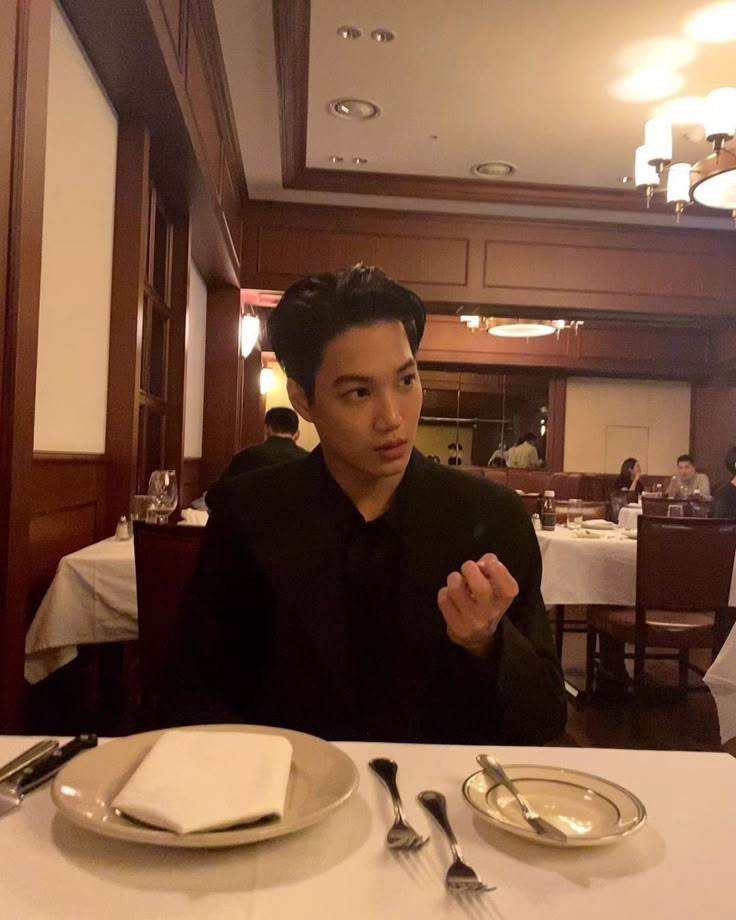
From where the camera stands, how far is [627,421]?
29.5 ft

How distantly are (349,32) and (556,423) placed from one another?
6124 mm

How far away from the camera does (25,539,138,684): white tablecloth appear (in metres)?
2.20

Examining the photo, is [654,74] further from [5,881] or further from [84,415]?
[5,881]

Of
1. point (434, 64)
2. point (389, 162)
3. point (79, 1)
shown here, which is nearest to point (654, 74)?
point (434, 64)

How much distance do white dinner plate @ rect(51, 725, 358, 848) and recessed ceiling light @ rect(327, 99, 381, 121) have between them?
12.5 feet

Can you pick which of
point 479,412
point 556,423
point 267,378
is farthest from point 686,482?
point 479,412

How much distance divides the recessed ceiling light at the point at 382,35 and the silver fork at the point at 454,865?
3.41 meters

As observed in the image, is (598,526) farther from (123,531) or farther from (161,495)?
(123,531)

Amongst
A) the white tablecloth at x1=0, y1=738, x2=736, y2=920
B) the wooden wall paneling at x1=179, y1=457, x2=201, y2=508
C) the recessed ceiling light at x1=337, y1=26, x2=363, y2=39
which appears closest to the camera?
the white tablecloth at x1=0, y1=738, x2=736, y2=920

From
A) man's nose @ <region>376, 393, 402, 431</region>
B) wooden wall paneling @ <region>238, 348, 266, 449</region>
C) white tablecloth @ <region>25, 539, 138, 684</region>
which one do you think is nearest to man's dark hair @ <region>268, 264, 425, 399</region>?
man's nose @ <region>376, 393, 402, 431</region>

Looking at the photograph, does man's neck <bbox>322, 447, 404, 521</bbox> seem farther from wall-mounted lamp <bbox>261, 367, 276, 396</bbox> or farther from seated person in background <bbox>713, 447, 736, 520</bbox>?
wall-mounted lamp <bbox>261, 367, 276, 396</bbox>

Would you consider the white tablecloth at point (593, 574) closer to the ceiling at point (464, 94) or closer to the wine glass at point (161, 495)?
the wine glass at point (161, 495)

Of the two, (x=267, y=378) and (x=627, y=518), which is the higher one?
(x=267, y=378)

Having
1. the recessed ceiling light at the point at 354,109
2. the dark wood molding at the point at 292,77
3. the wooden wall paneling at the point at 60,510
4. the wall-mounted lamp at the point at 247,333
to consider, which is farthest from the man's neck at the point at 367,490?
the wall-mounted lamp at the point at 247,333
